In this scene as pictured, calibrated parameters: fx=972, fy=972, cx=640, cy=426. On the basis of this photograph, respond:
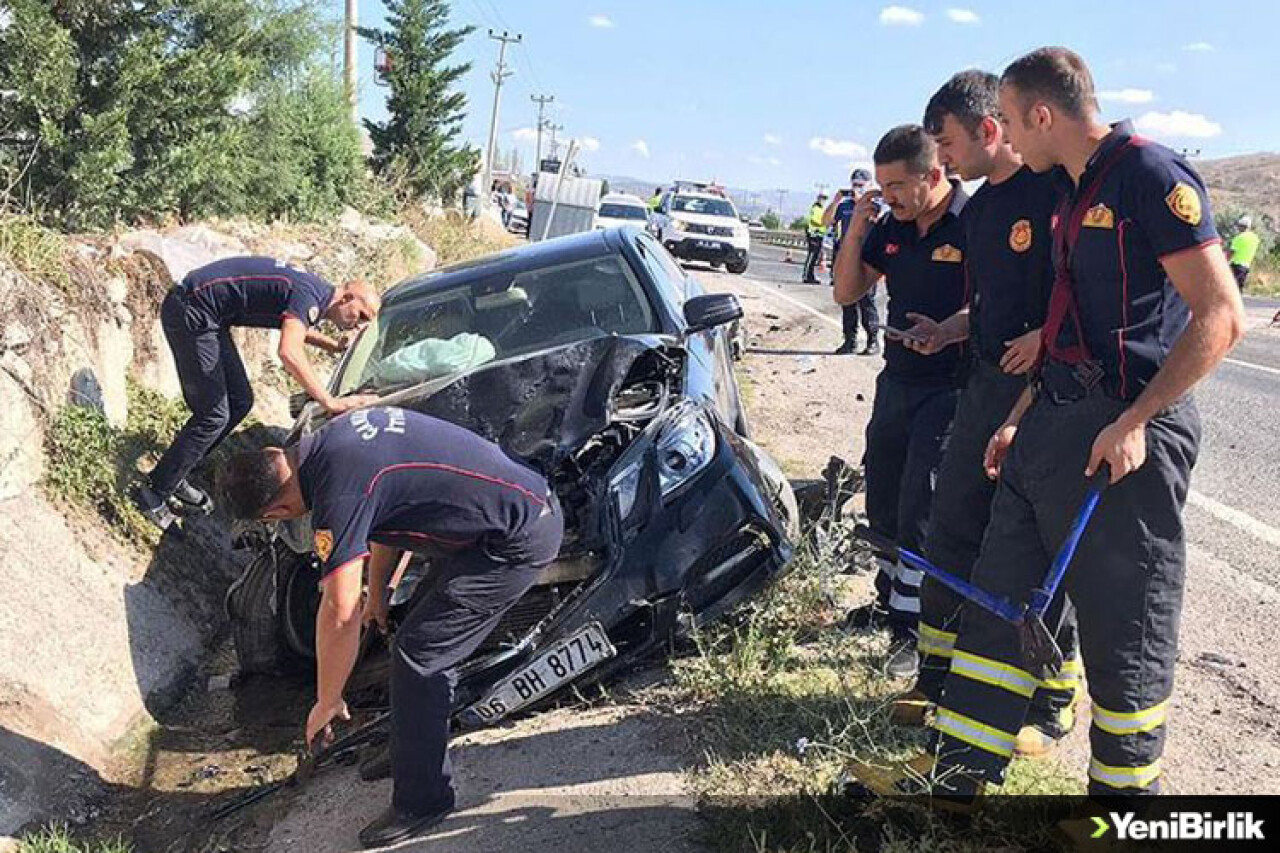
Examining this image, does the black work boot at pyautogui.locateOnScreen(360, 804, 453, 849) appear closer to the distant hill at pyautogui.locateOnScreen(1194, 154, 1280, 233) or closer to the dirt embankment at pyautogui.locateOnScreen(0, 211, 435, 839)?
the dirt embankment at pyautogui.locateOnScreen(0, 211, 435, 839)

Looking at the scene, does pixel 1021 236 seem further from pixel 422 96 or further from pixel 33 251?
pixel 422 96

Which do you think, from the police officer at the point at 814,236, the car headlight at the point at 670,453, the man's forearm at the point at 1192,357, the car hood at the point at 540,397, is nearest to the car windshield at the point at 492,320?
the car hood at the point at 540,397

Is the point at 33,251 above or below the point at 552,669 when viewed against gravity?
above

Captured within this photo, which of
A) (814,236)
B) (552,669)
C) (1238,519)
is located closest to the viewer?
(552,669)

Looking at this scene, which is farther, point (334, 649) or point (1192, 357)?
point (334, 649)

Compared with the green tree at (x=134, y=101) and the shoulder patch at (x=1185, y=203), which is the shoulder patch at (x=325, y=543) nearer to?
the shoulder patch at (x=1185, y=203)

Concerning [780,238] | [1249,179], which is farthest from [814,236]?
[1249,179]

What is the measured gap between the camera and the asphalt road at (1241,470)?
4.70 m

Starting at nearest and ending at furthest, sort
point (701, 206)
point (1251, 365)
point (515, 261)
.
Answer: point (515, 261) < point (1251, 365) < point (701, 206)

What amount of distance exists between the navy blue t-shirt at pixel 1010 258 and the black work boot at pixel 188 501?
3974mm

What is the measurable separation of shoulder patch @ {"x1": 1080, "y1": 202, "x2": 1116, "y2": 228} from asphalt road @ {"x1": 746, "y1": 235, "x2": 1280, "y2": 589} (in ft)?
9.37

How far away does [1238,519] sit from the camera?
5.15 m

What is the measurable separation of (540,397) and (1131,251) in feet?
7.00

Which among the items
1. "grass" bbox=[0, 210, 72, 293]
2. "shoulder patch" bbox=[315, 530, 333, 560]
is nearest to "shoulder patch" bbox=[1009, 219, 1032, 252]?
"shoulder patch" bbox=[315, 530, 333, 560]
